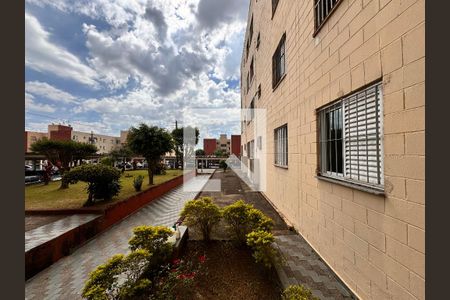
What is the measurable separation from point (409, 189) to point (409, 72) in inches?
44.8

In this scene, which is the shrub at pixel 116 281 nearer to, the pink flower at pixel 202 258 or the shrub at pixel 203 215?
the pink flower at pixel 202 258

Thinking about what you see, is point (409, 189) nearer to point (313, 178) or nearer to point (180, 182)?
point (313, 178)

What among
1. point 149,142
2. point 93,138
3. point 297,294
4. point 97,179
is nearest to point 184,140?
point 149,142

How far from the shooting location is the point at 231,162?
99.0 feet

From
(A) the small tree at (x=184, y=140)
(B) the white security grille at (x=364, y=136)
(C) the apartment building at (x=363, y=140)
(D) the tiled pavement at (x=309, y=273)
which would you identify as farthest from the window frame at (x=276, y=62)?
(A) the small tree at (x=184, y=140)

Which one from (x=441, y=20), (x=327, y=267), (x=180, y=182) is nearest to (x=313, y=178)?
(x=327, y=267)

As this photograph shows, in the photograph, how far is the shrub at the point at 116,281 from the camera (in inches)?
84.8

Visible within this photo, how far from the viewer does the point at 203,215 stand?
4.23 metres

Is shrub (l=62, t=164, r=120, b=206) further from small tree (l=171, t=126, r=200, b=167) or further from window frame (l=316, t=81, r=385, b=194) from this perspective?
small tree (l=171, t=126, r=200, b=167)

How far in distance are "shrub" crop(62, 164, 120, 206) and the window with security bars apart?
23.8ft

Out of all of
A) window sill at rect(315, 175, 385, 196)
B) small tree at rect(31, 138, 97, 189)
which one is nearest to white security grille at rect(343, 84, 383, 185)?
window sill at rect(315, 175, 385, 196)

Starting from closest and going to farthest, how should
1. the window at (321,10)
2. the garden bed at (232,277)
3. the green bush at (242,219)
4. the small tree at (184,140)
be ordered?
1. the garden bed at (232,277)
2. the window at (321,10)
3. the green bush at (242,219)
4. the small tree at (184,140)

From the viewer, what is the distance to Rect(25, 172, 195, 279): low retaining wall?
13.1 feet

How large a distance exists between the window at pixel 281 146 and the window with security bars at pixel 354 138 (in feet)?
8.32
